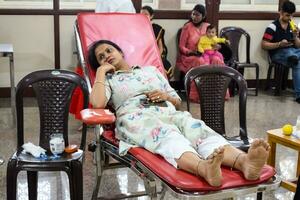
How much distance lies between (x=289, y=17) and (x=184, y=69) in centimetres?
147

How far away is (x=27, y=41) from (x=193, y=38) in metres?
1.91

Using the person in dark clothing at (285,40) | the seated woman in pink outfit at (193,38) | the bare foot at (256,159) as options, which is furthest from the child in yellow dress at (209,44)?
the bare foot at (256,159)

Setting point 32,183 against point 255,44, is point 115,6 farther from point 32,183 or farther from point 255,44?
point 255,44

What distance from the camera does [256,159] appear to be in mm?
2217

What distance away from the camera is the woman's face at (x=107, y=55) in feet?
10.2

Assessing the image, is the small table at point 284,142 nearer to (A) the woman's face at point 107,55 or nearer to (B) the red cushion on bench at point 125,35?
(B) the red cushion on bench at point 125,35

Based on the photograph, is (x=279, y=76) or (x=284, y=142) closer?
(x=284, y=142)

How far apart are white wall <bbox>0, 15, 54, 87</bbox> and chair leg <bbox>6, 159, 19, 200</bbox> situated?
127 inches

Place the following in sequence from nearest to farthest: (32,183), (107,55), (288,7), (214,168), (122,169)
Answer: (214,168) < (32,183) < (107,55) < (122,169) < (288,7)

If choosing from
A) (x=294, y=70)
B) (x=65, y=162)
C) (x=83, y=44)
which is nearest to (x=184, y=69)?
(x=294, y=70)

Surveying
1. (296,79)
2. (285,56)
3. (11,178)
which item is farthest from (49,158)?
(285,56)

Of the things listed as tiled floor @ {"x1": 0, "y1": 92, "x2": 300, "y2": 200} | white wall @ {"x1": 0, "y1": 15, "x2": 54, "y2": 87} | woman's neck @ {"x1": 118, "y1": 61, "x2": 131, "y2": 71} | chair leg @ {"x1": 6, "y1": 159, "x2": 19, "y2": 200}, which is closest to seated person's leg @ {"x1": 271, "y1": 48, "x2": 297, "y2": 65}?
Result: tiled floor @ {"x1": 0, "y1": 92, "x2": 300, "y2": 200}

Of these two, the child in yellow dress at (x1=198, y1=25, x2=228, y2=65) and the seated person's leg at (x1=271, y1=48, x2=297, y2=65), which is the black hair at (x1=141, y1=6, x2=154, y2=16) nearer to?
the child in yellow dress at (x1=198, y1=25, x2=228, y2=65)

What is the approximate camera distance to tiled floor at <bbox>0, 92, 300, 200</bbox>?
328cm
